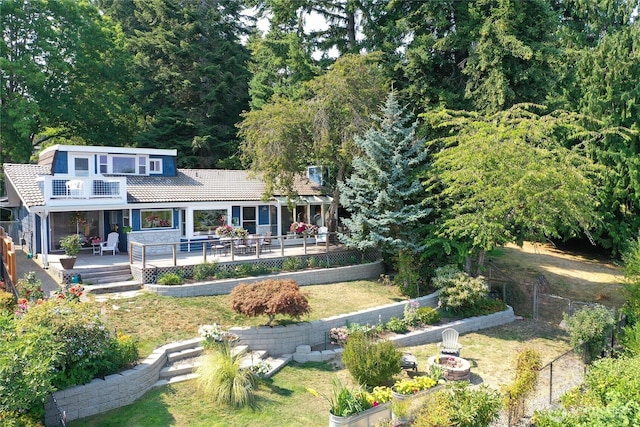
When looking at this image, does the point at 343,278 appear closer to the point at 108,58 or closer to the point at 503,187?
the point at 503,187

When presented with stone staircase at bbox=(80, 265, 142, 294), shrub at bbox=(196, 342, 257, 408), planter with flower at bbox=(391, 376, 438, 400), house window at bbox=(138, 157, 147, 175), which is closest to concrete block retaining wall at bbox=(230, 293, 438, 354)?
shrub at bbox=(196, 342, 257, 408)

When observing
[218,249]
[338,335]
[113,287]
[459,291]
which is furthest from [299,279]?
[113,287]

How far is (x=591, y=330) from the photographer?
A: 1280 centimetres

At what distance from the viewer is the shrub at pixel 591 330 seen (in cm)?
1285

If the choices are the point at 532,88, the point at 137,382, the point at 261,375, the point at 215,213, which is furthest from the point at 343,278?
the point at 532,88

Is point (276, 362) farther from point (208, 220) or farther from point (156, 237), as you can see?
point (208, 220)

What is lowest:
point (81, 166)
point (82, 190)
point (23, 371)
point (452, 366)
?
point (452, 366)

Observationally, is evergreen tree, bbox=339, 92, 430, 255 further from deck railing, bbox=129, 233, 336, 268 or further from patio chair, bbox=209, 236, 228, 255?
patio chair, bbox=209, 236, 228, 255

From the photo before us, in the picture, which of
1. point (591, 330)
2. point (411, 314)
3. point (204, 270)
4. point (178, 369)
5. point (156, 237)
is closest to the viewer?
point (178, 369)

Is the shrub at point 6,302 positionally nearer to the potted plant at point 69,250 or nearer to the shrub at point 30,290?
the shrub at point 30,290

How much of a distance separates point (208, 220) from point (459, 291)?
41.6ft

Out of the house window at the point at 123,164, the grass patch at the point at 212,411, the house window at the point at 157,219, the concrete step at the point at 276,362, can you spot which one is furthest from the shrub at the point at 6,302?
the house window at the point at 123,164

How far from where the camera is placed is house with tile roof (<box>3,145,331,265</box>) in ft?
60.4

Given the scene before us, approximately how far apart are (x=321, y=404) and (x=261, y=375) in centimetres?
181
